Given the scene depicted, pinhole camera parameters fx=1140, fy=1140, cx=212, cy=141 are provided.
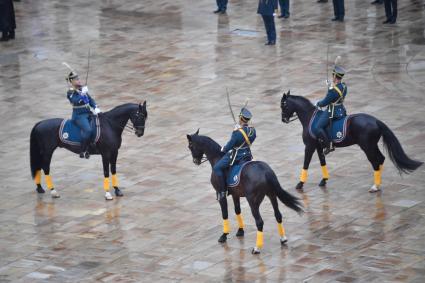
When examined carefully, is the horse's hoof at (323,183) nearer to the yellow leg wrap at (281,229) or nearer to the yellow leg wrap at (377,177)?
the yellow leg wrap at (377,177)

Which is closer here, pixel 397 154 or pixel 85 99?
pixel 397 154

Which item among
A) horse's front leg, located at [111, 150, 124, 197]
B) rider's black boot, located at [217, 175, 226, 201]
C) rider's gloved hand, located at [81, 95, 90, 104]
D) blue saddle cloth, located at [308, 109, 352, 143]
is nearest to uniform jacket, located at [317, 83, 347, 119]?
blue saddle cloth, located at [308, 109, 352, 143]

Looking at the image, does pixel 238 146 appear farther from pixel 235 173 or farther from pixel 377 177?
pixel 377 177

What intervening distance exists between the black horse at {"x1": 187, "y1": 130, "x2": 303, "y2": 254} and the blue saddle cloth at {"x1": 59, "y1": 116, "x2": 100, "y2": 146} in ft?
10.2

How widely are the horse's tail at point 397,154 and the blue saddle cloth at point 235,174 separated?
330 centimetres

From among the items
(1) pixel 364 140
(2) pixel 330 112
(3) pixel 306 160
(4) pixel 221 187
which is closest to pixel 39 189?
(4) pixel 221 187

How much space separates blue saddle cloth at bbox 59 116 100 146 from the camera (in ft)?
73.4

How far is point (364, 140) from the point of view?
2150 centimetres

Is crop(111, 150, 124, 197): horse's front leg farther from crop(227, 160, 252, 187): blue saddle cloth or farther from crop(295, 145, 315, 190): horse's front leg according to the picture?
crop(227, 160, 252, 187): blue saddle cloth

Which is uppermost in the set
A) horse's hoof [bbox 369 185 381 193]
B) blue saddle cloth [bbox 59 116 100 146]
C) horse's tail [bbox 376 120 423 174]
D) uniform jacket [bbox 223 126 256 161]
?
uniform jacket [bbox 223 126 256 161]

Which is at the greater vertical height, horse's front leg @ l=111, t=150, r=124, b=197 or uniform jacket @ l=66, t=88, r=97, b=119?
uniform jacket @ l=66, t=88, r=97, b=119

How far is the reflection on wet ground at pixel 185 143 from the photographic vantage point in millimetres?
19109

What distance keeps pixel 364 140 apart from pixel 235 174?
3314 mm

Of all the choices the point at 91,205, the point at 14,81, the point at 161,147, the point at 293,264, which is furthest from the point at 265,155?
the point at 14,81
